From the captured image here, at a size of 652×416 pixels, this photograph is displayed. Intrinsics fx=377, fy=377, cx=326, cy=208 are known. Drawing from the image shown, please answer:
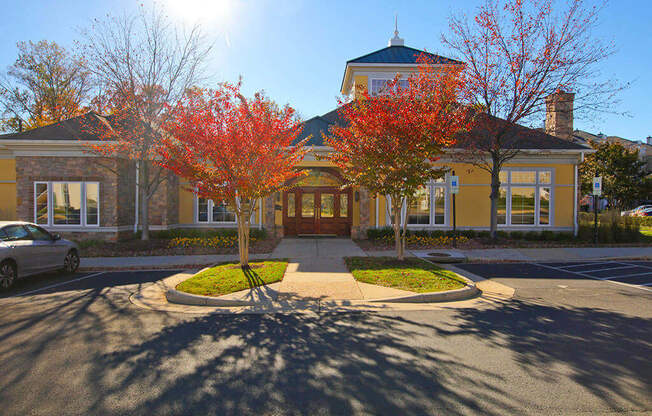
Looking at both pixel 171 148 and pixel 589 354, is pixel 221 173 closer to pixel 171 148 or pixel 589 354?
pixel 171 148

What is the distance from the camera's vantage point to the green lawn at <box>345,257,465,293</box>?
780cm

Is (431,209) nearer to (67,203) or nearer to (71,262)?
(71,262)

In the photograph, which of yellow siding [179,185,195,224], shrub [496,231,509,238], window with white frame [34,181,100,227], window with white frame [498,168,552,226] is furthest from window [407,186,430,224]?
window with white frame [34,181,100,227]

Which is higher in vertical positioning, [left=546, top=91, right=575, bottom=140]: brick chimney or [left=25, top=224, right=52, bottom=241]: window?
[left=546, top=91, right=575, bottom=140]: brick chimney

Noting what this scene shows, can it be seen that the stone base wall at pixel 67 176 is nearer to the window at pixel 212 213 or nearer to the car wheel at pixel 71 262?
the window at pixel 212 213

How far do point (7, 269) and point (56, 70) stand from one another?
2914cm

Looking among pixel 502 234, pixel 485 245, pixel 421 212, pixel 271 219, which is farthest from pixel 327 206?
pixel 502 234

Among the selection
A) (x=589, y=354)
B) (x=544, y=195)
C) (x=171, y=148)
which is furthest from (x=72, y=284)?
(x=544, y=195)

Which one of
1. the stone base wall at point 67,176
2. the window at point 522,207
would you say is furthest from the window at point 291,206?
the window at point 522,207

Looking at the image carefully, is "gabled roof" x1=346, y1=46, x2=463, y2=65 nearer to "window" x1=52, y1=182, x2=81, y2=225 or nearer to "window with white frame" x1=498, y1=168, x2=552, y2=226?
"window with white frame" x1=498, y1=168, x2=552, y2=226

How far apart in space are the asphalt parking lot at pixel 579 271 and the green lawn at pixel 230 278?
208 inches

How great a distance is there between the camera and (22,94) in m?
29.8

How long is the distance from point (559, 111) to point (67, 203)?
767 inches

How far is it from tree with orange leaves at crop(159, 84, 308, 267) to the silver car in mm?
3655
